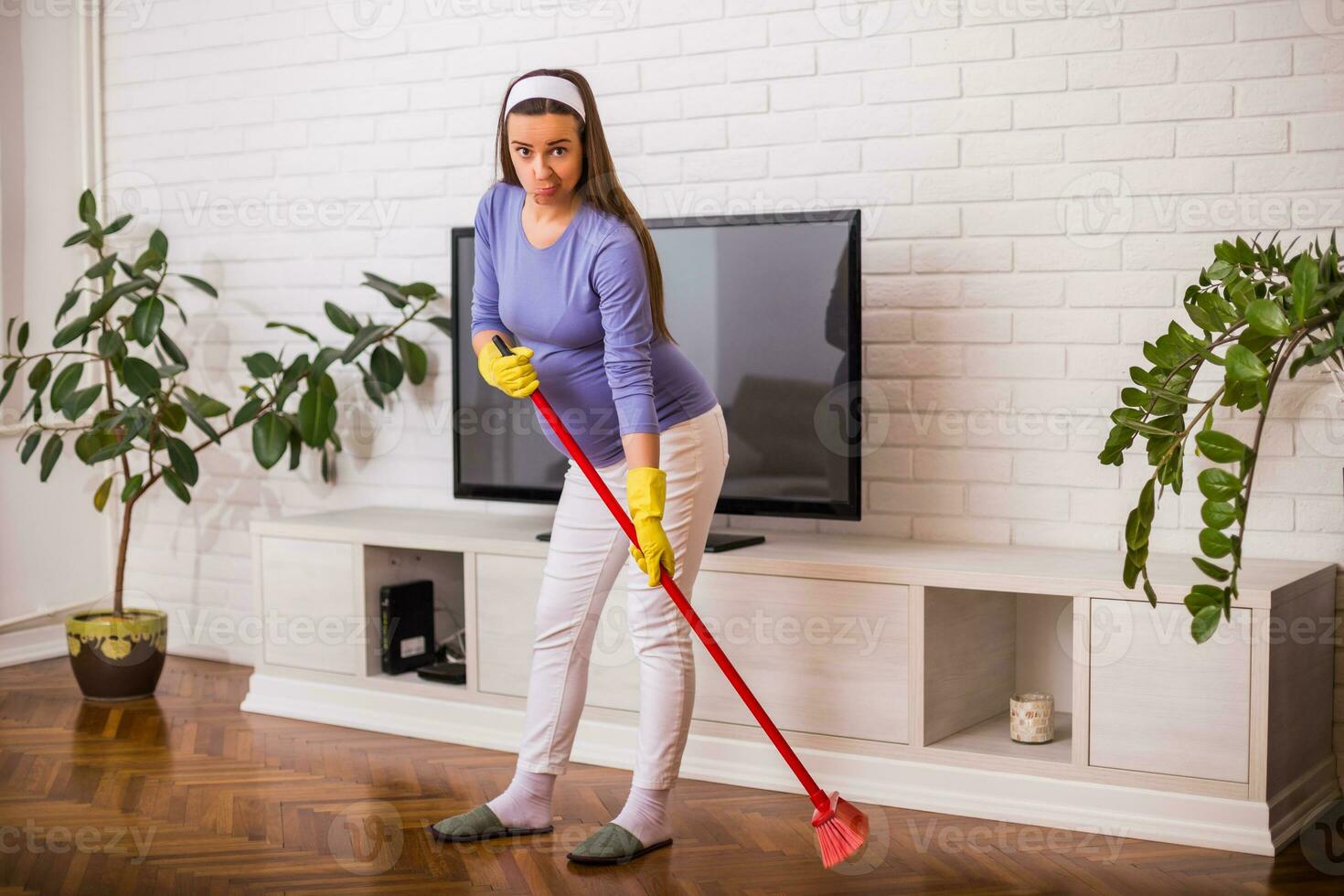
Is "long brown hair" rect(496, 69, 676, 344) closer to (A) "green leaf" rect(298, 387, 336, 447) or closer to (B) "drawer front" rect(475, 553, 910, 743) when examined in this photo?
(B) "drawer front" rect(475, 553, 910, 743)

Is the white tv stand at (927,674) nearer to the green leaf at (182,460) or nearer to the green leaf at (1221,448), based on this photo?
the green leaf at (182,460)

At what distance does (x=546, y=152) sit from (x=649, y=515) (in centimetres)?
62

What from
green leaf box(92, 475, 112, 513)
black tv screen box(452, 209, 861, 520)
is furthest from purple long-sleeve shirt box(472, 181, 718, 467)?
green leaf box(92, 475, 112, 513)

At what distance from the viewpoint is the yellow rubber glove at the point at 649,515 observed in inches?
86.7

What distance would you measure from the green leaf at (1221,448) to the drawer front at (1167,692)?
73 cm

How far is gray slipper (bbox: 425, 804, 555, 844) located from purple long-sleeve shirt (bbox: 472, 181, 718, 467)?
27.2 inches

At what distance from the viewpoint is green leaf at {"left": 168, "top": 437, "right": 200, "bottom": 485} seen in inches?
140

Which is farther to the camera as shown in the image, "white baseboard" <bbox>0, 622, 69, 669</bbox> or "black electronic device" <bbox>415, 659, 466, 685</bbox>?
"white baseboard" <bbox>0, 622, 69, 669</bbox>

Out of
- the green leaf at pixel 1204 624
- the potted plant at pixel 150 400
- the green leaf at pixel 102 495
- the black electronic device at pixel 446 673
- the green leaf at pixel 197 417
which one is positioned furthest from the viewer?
the green leaf at pixel 102 495

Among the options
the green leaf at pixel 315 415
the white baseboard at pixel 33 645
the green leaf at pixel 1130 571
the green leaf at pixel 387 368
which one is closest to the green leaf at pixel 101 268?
the green leaf at pixel 315 415

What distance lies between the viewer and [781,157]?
3.22 m

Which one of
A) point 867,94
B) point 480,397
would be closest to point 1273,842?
point 867,94

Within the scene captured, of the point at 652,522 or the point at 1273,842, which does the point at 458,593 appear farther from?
the point at 1273,842

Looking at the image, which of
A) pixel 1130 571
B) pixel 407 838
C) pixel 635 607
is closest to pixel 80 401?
pixel 407 838
